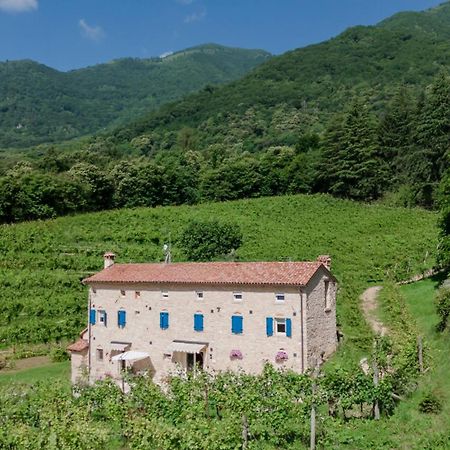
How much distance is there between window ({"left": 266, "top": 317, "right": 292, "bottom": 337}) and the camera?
2706 centimetres

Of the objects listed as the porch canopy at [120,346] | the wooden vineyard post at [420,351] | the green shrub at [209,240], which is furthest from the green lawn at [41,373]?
the wooden vineyard post at [420,351]

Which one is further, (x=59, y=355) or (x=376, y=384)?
(x=59, y=355)

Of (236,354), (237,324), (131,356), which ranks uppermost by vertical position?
(237,324)

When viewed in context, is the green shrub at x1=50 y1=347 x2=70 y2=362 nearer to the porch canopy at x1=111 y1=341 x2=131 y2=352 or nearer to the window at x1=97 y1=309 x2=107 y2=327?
the window at x1=97 y1=309 x2=107 y2=327

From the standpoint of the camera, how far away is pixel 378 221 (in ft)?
182

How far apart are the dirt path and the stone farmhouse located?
9.26ft

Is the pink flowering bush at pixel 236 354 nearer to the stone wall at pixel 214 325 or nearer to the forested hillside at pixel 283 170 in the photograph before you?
the stone wall at pixel 214 325

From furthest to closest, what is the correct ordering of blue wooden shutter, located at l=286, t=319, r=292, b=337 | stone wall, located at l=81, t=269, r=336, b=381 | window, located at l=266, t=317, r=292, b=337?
1. stone wall, located at l=81, t=269, r=336, b=381
2. window, located at l=266, t=317, r=292, b=337
3. blue wooden shutter, located at l=286, t=319, r=292, b=337

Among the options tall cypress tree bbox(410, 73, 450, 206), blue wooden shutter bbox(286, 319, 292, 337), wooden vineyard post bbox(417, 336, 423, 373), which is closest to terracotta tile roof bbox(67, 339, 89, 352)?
blue wooden shutter bbox(286, 319, 292, 337)

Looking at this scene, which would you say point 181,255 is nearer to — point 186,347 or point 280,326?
point 186,347

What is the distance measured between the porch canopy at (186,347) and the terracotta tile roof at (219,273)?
341 centimetres

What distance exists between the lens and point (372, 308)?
1351 inches

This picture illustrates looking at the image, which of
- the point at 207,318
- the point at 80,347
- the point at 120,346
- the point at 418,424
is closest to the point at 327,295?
the point at 207,318

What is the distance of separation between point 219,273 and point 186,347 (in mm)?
4489
